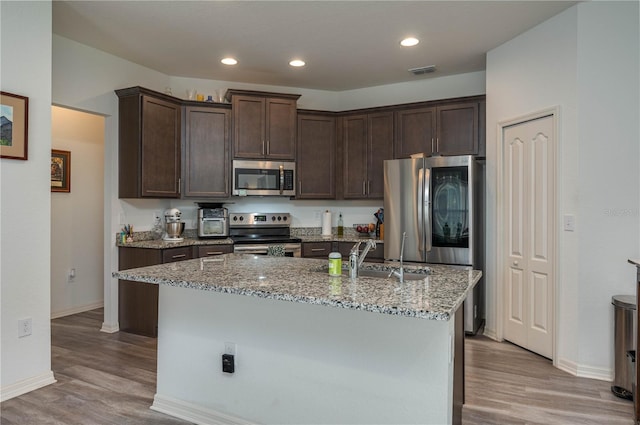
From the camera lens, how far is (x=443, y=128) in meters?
4.37

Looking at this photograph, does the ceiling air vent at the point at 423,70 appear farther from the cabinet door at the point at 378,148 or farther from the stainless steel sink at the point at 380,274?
the stainless steel sink at the point at 380,274

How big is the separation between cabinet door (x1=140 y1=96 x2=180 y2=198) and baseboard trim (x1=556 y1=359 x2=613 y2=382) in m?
3.84

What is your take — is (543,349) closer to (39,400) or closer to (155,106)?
(39,400)

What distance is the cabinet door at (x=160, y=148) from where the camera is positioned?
4.03m

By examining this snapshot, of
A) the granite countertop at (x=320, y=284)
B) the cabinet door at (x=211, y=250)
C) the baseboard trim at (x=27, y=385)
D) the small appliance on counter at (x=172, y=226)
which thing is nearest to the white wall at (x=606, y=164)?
the granite countertop at (x=320, y=284)

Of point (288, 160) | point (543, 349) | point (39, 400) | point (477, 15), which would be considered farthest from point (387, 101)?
point (39, 400)

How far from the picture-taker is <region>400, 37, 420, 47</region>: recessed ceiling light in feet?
12.0

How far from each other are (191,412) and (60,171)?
355 cm

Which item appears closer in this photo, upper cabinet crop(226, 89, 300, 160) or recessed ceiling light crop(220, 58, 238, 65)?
recessed ceiling light crop(220, 58, 238, 65)

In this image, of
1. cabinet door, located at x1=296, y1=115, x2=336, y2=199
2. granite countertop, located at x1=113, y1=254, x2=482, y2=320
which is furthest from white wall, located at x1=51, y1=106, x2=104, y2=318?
granite countertop, located at x1=113, y1=254, x2=482, y2=320

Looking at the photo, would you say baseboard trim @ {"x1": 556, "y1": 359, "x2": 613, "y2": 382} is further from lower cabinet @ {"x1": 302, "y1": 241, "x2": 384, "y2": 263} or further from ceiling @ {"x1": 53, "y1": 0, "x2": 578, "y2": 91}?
ceiling @ {"x1": 53, "y1": 0, "x2": 578, "y2": 91}

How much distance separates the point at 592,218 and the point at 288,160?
2.99 m

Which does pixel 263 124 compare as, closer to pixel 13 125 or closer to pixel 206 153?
pixel 206 153

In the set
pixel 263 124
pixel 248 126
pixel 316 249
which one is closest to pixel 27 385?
pixel 316 249
